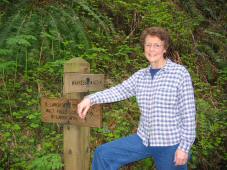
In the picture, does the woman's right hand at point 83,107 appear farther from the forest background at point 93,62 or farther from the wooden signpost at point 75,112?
the forest background at point 93,62

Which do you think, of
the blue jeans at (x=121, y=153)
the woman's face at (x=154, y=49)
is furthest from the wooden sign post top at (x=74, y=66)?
the blue jeans at (x=121, y=153)

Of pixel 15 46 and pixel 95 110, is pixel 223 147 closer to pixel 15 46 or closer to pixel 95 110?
pixel 95 110

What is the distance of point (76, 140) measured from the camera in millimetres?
3600

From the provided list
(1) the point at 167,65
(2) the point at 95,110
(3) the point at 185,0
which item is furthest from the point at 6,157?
(3) the point at 185,0

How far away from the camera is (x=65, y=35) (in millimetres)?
6660

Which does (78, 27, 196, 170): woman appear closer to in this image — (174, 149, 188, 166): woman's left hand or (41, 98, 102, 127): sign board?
(174, 149, 188, 166): woman's left hand

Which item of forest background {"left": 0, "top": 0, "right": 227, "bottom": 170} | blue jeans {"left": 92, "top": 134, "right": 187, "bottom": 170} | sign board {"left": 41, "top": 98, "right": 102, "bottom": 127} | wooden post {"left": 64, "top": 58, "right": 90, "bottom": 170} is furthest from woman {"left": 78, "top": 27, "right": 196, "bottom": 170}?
forest background {"left": 0, "top": 0, "right": 227, "bottom": 170}

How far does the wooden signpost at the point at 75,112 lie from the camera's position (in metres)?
3.44

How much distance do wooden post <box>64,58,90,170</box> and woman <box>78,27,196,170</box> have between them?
293 millimetres

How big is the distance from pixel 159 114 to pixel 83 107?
69 centimetres

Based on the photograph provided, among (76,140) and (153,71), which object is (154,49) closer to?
(153,71)

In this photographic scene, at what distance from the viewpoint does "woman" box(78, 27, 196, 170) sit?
306 cm

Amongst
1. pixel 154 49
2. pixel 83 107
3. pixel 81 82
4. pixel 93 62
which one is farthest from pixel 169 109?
pixel 93 62

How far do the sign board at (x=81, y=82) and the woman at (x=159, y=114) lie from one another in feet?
0.46
